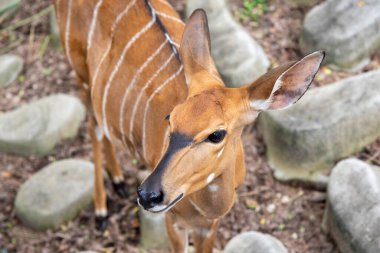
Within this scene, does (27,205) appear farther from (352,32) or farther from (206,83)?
(352,32)

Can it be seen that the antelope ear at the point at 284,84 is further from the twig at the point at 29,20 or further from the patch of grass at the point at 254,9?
the twig at the point at 29,20

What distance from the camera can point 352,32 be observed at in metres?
3.79

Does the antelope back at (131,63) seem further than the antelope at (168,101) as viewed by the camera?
Yes

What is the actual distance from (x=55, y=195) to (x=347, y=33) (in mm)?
2039

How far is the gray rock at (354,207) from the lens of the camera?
290 cm

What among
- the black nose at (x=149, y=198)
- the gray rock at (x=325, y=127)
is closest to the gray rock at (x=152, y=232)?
the gray rock at (x=325, y=127)

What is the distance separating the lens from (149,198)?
1.94m

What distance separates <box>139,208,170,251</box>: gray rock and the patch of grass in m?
1.71

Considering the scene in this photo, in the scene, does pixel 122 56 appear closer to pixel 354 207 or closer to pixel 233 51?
pixel 233 51

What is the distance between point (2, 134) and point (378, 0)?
258 cm

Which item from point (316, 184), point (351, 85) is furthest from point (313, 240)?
point (351, 85)

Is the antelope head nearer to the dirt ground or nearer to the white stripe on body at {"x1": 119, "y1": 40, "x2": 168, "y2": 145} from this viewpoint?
the white stripe on body at {"x1": 119, "y1": 40, "x2": 168, "y2": 145}

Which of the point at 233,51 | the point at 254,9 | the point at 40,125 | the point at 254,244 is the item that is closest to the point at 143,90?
the point at 254,244

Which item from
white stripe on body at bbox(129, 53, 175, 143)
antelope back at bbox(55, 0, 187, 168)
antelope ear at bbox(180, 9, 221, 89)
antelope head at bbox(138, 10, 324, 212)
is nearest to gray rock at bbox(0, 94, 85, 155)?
antelope back at bbox(55, 0, 187, 168)
